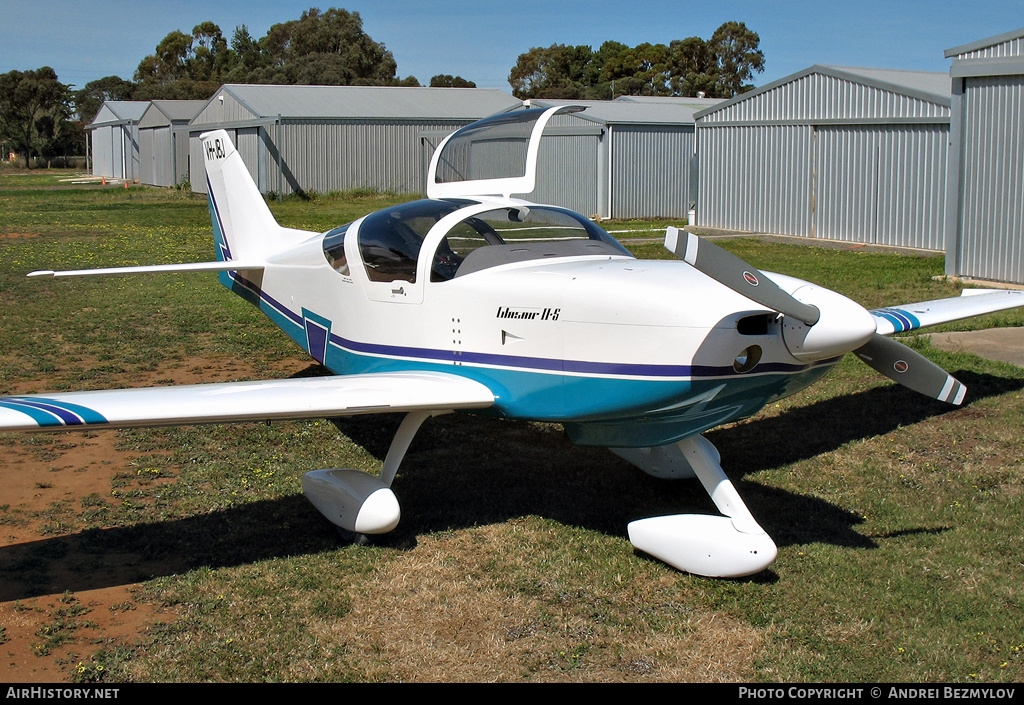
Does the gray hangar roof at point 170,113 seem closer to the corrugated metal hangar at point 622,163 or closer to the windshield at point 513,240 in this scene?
the corrugated metal hangar at point 622,163

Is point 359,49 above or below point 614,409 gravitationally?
above

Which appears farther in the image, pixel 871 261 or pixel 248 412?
pixel 871 261

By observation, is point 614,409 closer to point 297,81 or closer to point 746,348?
point 746,348

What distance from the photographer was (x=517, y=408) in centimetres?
586

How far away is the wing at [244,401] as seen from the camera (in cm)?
505

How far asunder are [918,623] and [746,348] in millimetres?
1633

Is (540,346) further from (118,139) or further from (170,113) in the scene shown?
(118,139)

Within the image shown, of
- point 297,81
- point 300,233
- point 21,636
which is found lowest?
point 21,636

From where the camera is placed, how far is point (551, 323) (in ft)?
18.1

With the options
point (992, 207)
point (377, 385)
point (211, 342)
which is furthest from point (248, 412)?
point (992, 207)

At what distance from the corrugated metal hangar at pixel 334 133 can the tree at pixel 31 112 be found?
148 ft

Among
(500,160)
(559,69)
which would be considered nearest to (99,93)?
(559,69)

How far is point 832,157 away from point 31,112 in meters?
72.5

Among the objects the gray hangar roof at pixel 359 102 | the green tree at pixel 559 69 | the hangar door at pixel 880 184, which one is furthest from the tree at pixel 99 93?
the hangar door at pixel 880 184
